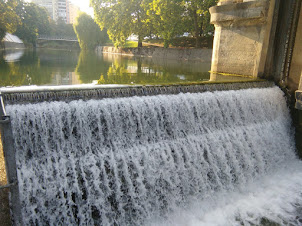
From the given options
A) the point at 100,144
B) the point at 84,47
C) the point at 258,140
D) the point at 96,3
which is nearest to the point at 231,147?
the point at 258,140

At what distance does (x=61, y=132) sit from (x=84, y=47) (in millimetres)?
36582

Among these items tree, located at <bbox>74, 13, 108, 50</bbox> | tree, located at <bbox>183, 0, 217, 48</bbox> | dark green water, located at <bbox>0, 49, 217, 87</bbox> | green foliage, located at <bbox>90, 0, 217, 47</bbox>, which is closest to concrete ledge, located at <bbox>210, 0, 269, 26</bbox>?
dark green water, located at <bbox>0, 49, 217, 87</bbox>

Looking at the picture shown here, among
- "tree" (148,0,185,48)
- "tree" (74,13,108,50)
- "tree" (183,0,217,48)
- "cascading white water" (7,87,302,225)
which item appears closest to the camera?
"cascading white water" (7,87,302,225)

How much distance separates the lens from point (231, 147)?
5223 millimetres

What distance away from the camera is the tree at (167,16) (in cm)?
2017

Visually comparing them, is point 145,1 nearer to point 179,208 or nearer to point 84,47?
point 84,47

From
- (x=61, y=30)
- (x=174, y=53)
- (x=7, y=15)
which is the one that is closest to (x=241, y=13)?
(x=174, y=53)

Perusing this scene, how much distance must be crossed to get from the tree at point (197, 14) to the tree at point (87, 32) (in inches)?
732

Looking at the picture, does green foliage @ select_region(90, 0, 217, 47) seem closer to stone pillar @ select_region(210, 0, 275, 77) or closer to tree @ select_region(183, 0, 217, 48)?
tree @ select_region(183, 0, 217, 48)

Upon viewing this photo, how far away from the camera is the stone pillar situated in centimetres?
731

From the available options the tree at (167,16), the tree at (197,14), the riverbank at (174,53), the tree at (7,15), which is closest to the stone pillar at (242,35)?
the tree at (197,14)

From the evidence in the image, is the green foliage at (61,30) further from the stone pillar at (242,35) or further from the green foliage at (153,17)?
the stone pillar at (242,35)

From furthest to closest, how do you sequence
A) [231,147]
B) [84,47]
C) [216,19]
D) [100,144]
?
1. [84,47]
2. [216,19]
3. [231,147]
4. [100,144]

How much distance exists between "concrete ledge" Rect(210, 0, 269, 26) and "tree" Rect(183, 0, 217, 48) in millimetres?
10820
